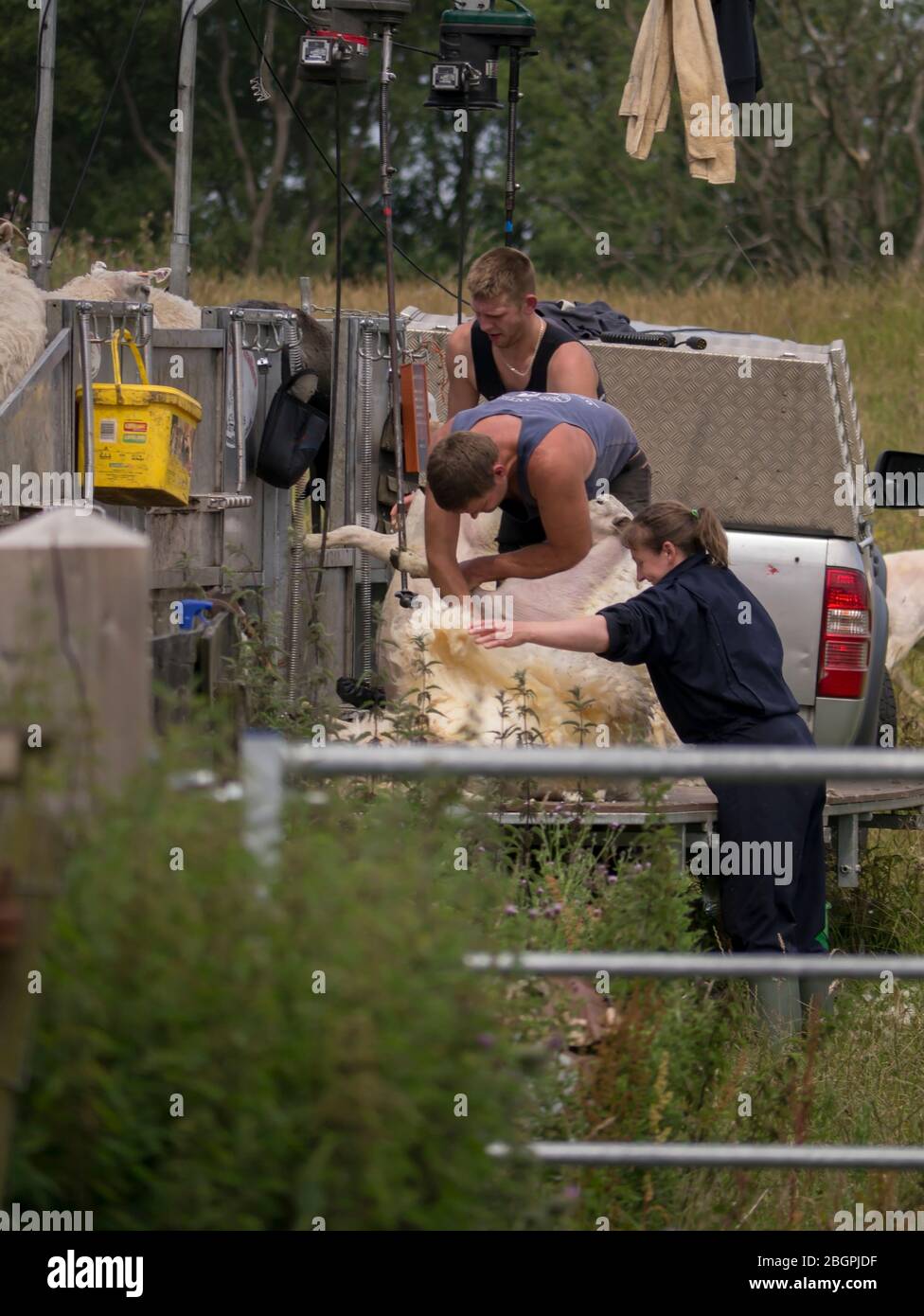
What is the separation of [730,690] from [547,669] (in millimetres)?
700

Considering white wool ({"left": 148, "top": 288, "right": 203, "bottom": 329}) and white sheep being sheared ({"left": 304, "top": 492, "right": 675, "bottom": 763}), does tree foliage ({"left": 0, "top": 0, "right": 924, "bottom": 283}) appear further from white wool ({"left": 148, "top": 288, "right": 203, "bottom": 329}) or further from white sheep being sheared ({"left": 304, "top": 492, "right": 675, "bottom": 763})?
white sheep being sheared ({"left": 304, "top": 492, "right": 675, "bottom": 763})

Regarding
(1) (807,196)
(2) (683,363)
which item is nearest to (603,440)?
(2) (683,363)

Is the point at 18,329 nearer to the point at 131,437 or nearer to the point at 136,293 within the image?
the point at 131,437

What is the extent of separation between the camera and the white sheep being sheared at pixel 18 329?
640 centimetres

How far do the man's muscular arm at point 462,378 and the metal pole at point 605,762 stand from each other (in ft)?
14.6

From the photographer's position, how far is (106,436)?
269 inches

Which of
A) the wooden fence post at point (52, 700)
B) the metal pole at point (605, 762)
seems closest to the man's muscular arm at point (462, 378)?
the metal pole at point (605, 762)

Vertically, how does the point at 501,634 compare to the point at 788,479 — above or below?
below

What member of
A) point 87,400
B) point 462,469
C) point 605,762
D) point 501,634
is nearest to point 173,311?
point 87,400

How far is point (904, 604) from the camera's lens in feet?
31.7
